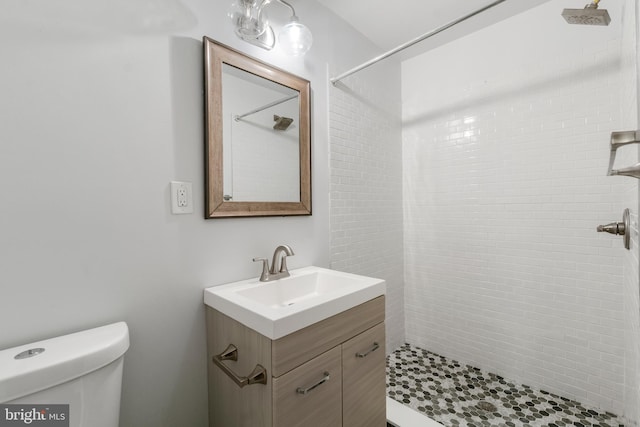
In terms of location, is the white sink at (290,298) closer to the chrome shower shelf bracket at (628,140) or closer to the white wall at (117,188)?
the white wall at (117,188)

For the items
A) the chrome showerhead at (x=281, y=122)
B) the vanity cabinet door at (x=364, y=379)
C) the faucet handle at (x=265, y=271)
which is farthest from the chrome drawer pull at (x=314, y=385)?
the chrome showerhead at (x=281, y=122)

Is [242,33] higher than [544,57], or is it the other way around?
[544,57]

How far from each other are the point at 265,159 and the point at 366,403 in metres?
1.22

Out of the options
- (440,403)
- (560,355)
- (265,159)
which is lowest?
(440,403)

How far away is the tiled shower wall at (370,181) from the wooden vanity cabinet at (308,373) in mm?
656

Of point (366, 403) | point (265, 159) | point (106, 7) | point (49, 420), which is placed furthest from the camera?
point (265, 159)

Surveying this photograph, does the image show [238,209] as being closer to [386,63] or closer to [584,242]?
[386,63]

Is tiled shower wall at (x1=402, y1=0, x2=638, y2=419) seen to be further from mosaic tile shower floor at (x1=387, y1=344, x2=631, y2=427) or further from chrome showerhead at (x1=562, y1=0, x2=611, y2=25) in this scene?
chrome showerhead at (x1=562, y1=0, x2=611, y2=25)

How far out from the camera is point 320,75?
172 cm

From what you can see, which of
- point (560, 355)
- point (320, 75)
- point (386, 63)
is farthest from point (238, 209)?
point (560, 355)

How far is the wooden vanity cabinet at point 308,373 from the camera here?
912 millimetres

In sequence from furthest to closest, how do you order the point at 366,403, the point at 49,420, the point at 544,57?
the point at 544,57, the point at 366,403, the point at 49,420

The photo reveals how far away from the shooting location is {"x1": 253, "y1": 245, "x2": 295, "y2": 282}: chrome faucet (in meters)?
1.35

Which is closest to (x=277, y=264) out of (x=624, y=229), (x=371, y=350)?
(x=371, y=350)
